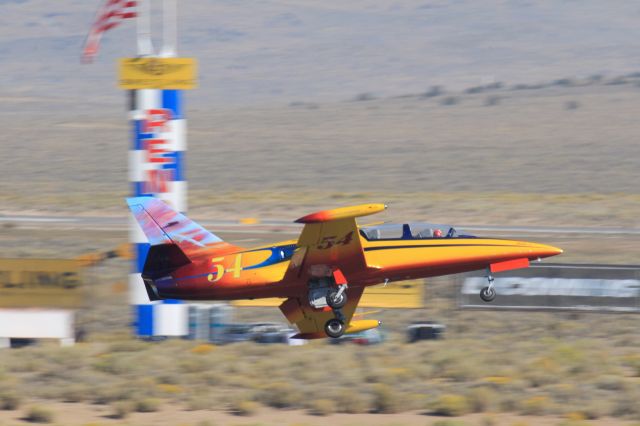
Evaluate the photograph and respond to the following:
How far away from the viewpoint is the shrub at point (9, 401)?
21719 millimetres

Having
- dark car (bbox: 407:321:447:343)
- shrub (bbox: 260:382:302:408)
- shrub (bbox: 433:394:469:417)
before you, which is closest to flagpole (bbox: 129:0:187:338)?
shrub (bbox: 260:382:302:408)

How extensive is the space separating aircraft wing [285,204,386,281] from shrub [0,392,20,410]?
6.25m

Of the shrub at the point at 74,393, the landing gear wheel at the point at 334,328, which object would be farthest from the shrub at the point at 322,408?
the shrub at the point at 74,393

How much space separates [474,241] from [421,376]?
4360 mm

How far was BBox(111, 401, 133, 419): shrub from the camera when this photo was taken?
69.6ft

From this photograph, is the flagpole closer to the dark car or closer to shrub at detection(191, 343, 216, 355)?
shrub at detection(191, 343, 216, 355)

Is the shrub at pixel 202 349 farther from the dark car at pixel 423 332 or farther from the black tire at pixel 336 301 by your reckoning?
the black tire at pixel 336 301

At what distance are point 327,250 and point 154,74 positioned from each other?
8.38 meters

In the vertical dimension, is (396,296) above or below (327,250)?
below

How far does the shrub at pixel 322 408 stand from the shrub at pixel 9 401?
20.1 ft

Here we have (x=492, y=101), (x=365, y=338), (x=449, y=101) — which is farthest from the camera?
(x=449, y=101)

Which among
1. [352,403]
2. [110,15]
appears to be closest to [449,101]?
[110,15]

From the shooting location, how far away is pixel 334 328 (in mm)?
21266

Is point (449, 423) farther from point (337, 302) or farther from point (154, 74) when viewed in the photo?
point (154, 74)
